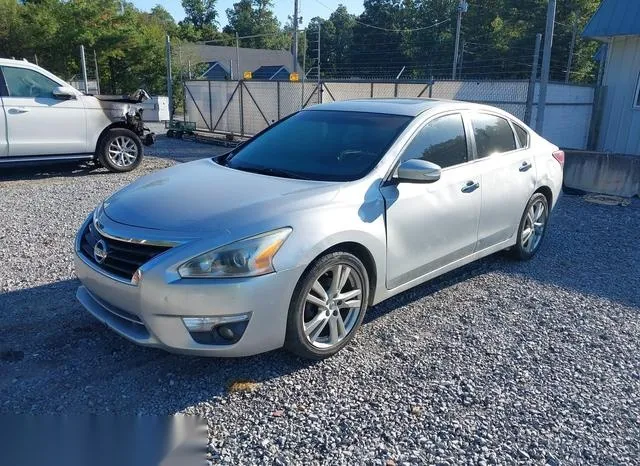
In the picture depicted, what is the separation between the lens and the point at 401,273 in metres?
3.91

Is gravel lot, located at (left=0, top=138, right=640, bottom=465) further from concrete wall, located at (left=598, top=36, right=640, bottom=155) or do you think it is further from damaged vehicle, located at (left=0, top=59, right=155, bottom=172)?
concrete wall, located at (left=598, top=36, right=640, bottom=155)

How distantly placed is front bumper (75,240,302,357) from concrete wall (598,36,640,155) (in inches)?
508

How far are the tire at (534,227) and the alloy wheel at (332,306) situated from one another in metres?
2.45

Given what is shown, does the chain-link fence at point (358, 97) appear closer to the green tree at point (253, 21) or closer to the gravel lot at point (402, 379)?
the gravel lot at point (402, 379)

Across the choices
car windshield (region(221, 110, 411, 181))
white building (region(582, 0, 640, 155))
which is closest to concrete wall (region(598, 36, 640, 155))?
white building (region(582, 0, 640, 155))

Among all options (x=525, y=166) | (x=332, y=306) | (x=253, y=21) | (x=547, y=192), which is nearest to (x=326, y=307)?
(x=332, y=306)

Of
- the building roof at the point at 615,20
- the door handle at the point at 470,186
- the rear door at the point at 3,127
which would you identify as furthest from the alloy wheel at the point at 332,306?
the building roof at the point at 615,20

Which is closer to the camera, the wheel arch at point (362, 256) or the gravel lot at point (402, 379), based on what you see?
the gravel lot at point (402, 379)

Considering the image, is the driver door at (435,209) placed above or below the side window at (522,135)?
below

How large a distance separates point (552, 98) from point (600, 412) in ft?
34.9

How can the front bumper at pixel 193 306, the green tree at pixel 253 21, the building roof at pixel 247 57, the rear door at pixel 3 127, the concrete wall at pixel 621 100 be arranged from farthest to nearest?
1. the green tree at pixel 253 21
2. the building roof at pixel 247 57
3. the concrete wall at pixel 621 100
4. the rear door at pixel 3 127
5. the front bumper at pixel 193 306

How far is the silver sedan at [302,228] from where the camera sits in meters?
3.01

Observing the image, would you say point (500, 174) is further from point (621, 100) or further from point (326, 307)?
point (621, 100)

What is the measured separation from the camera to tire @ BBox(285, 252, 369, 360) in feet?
10.6
